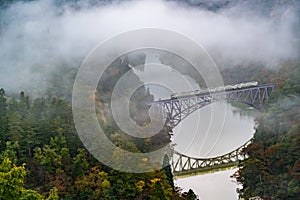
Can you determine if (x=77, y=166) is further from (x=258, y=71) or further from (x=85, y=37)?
(x=258, y=71)

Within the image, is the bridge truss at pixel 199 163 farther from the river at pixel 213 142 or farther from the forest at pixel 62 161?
the forest at pixel 62 161

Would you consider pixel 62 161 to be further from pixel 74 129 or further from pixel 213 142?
pixel 213 142

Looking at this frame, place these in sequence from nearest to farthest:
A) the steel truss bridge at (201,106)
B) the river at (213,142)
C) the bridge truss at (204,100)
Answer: the river at (213,142), the steel truss bridge at (201,106), the bridge truss at (204,100)

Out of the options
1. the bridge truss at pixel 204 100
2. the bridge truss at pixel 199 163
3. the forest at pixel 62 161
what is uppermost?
the bridge truss at pixel 204 100

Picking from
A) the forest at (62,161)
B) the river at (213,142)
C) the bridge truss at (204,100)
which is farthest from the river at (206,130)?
the forest at (62,161)

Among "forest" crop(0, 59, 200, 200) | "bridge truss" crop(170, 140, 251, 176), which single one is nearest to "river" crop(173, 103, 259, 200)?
"bridge truss" crop(170, 140, 251, 176)

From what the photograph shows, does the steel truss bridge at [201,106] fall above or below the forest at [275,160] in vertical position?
above

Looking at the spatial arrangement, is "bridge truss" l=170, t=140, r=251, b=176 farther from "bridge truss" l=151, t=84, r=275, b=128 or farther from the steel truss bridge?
"bridge truss" l=151, t=84, r=275, b=128

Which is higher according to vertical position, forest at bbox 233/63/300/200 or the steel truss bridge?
the steel truss bridge

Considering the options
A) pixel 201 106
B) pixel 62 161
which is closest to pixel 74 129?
pixel 62 161
